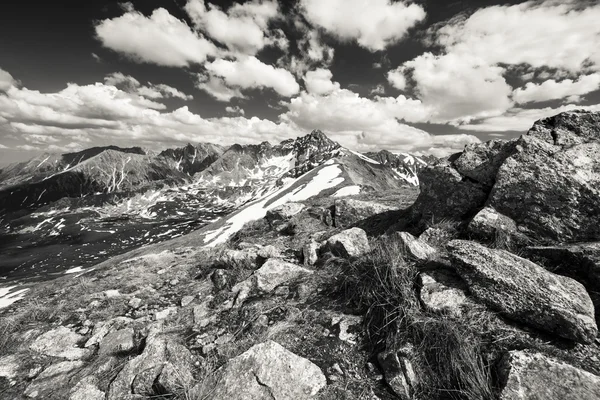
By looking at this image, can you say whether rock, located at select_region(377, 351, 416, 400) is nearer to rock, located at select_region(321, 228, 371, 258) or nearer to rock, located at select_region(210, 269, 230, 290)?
rock, located at select_region(321, 228, 371, 258)

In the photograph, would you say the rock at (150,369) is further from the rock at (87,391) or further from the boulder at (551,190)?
the boulder at (551,190)

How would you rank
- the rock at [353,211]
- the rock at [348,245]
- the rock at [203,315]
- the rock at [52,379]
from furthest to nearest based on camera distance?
the rock at [353,211] → the rock at [348,245] → the rock at [203,315] → the rock at [52,379]

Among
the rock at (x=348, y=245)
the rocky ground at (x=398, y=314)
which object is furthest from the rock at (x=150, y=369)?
the rock at (x=348, y=245)

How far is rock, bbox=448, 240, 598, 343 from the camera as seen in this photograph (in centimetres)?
423

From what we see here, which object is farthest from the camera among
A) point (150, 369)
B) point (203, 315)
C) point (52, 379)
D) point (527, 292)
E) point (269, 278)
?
point (269, 278)

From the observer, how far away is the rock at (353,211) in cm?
1404

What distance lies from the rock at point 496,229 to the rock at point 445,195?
1.27 meters

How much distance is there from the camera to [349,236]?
30.9ft

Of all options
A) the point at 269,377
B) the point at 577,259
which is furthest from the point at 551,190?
the point at 269,377

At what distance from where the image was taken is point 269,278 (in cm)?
845

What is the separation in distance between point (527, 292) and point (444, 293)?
1299 mm

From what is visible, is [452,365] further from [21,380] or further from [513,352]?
[21,380]

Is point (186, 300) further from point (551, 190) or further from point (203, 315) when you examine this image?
point (551, 190)

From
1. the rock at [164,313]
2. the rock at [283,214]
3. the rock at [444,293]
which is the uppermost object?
the rock at [444,293]
